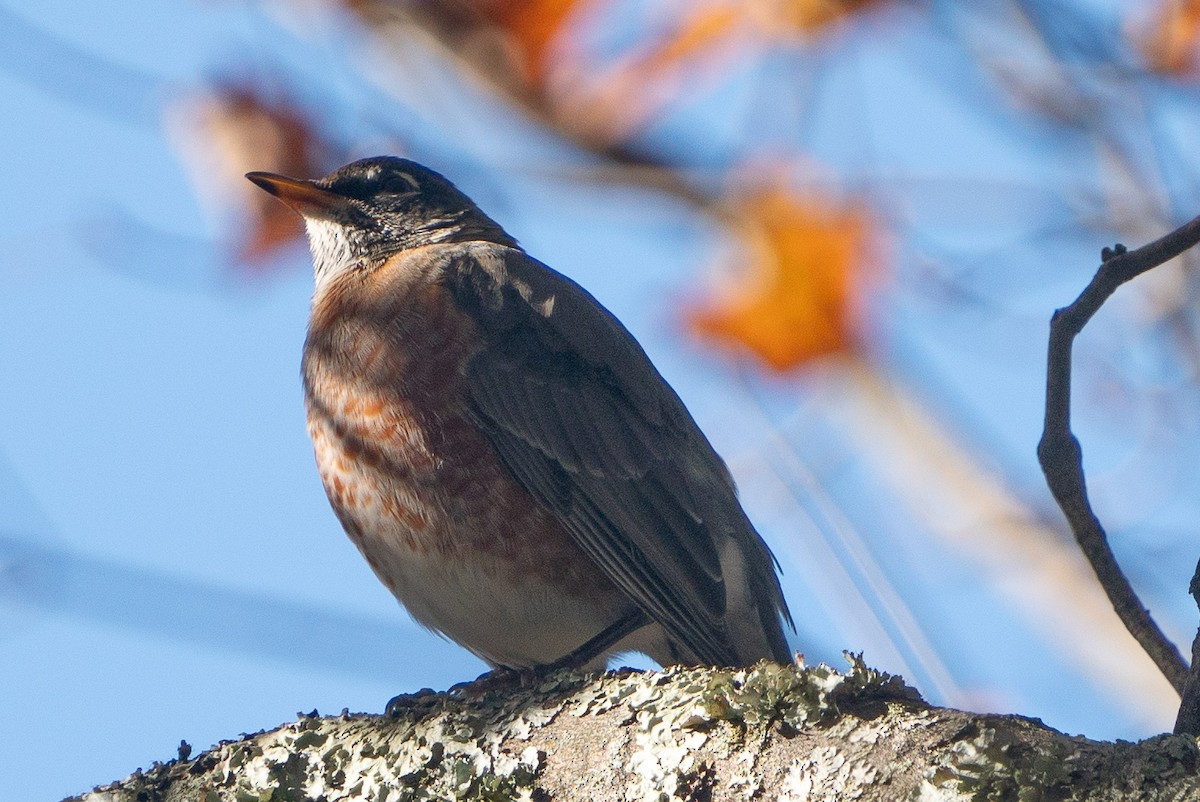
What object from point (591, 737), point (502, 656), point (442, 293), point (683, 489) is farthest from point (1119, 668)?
point (591, 737)

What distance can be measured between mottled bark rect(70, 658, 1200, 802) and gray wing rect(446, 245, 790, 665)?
3.80ft

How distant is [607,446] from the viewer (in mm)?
4691

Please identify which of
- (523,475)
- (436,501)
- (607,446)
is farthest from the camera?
(607,446)

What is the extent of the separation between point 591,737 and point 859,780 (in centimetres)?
58

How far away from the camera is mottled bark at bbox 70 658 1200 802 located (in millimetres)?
2129

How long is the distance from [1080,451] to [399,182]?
146 inches

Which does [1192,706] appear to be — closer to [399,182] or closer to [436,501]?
[436,501]

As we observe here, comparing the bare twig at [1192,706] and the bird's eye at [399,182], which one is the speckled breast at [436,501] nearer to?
the bird's eye at [399,182]

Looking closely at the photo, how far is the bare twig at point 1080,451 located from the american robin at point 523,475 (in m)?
1.45

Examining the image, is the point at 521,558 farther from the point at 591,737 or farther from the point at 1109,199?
the point at 1109,199

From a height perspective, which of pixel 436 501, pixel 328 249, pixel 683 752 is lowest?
pixel 683 752

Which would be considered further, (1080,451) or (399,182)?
(399,182)

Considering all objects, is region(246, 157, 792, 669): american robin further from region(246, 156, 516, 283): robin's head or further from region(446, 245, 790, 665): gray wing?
region(246, 156, 516, 283): robin's head

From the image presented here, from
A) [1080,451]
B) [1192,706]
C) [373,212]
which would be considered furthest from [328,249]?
[1192,706]
